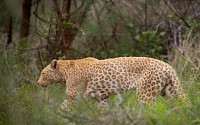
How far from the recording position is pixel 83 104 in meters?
5.55

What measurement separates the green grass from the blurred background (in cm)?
3

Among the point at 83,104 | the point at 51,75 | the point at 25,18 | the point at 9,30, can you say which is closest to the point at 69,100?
the point at 51,75

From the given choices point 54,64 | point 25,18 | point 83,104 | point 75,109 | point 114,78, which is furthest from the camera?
point 25,18

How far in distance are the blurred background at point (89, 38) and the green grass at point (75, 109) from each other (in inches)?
1.0

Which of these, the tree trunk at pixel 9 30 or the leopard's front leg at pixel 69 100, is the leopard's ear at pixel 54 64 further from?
the tree trunk at pixel 9 30

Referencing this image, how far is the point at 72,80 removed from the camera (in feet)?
26.2

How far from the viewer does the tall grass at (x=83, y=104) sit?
5328 millimetres

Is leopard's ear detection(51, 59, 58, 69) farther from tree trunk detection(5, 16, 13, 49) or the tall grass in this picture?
tree trunk detection(5, 16, 13, 49)

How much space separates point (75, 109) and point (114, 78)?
58.0 inches

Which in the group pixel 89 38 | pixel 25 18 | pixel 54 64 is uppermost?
pixel 25 18

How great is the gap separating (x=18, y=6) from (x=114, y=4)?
255 centimetres

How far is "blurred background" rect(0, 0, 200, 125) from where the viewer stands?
26.9ft

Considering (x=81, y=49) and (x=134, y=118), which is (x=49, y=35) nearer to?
(x=81, y=49)

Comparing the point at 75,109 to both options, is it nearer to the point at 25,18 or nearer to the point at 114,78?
the point at 114,78
